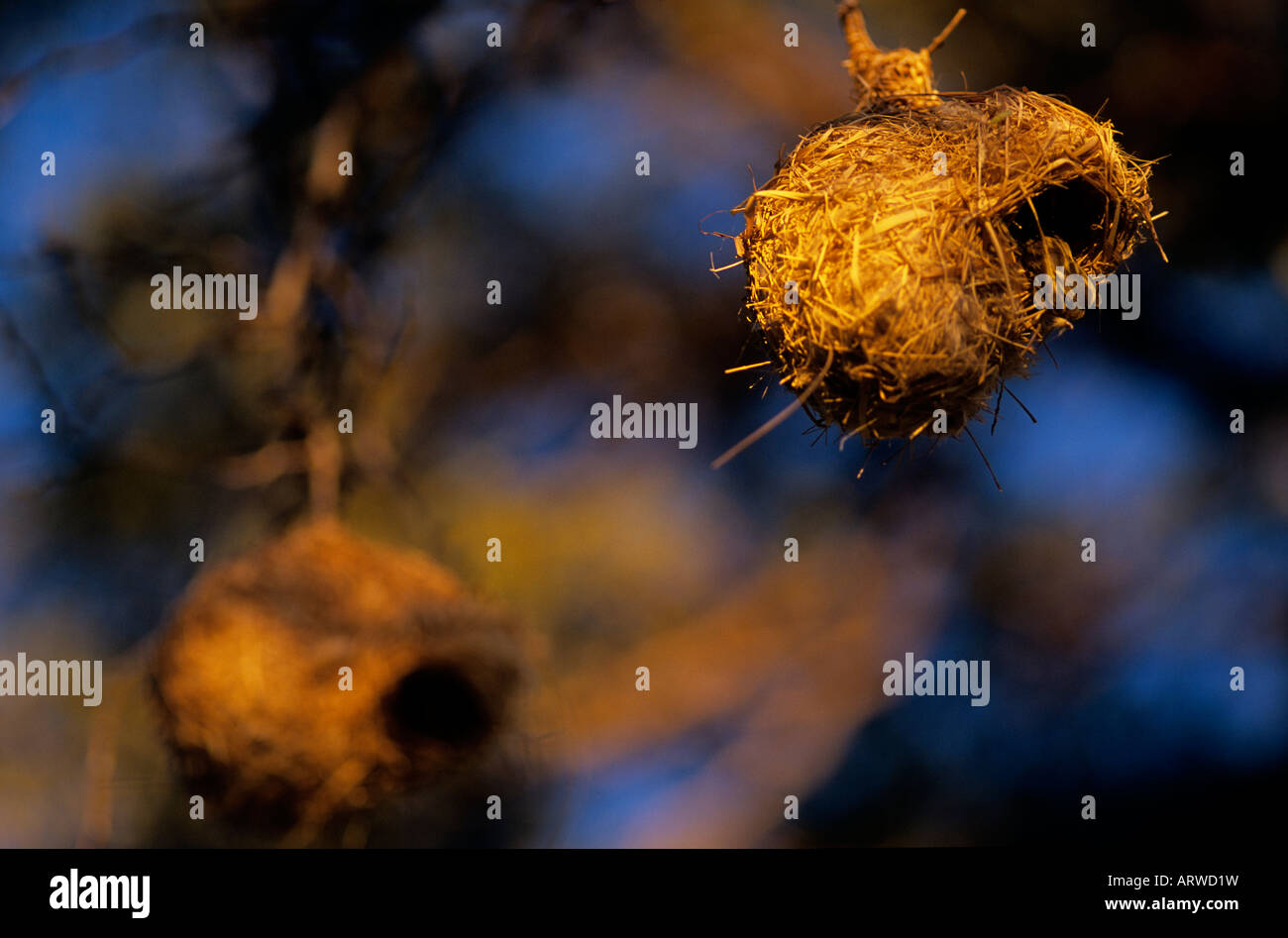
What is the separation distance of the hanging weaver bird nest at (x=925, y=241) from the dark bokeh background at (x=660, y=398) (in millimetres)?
708

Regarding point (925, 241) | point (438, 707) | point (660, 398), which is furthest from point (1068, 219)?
point (438, 707)

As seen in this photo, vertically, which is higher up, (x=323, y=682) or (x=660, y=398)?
(x=660, y=398)

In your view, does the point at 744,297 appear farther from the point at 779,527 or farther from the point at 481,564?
the point at 481,564

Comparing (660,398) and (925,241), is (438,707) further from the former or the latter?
(925,241)

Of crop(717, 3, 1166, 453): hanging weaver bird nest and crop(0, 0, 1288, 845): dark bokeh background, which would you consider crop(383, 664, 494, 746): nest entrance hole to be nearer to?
crop(0, 0, 1288, 845): dark bokeh background

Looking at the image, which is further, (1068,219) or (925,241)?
(1068,219)

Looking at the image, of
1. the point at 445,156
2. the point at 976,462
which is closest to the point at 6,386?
the point at 445,156

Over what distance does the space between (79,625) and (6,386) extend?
60cm

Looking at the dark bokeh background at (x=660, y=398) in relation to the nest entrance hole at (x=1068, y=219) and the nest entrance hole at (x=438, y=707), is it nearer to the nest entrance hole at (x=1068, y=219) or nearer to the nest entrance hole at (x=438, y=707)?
the nest entrance hole at (x=438, y=707)

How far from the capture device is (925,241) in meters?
1.51

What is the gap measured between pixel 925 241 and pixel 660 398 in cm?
97

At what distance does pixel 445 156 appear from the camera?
2371 millimetres

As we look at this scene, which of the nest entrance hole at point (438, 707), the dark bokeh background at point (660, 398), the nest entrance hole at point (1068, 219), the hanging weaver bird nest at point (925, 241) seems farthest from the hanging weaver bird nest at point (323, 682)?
the nest entrance hole at point (1068, 219)

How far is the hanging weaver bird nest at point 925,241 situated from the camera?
1510 mm
